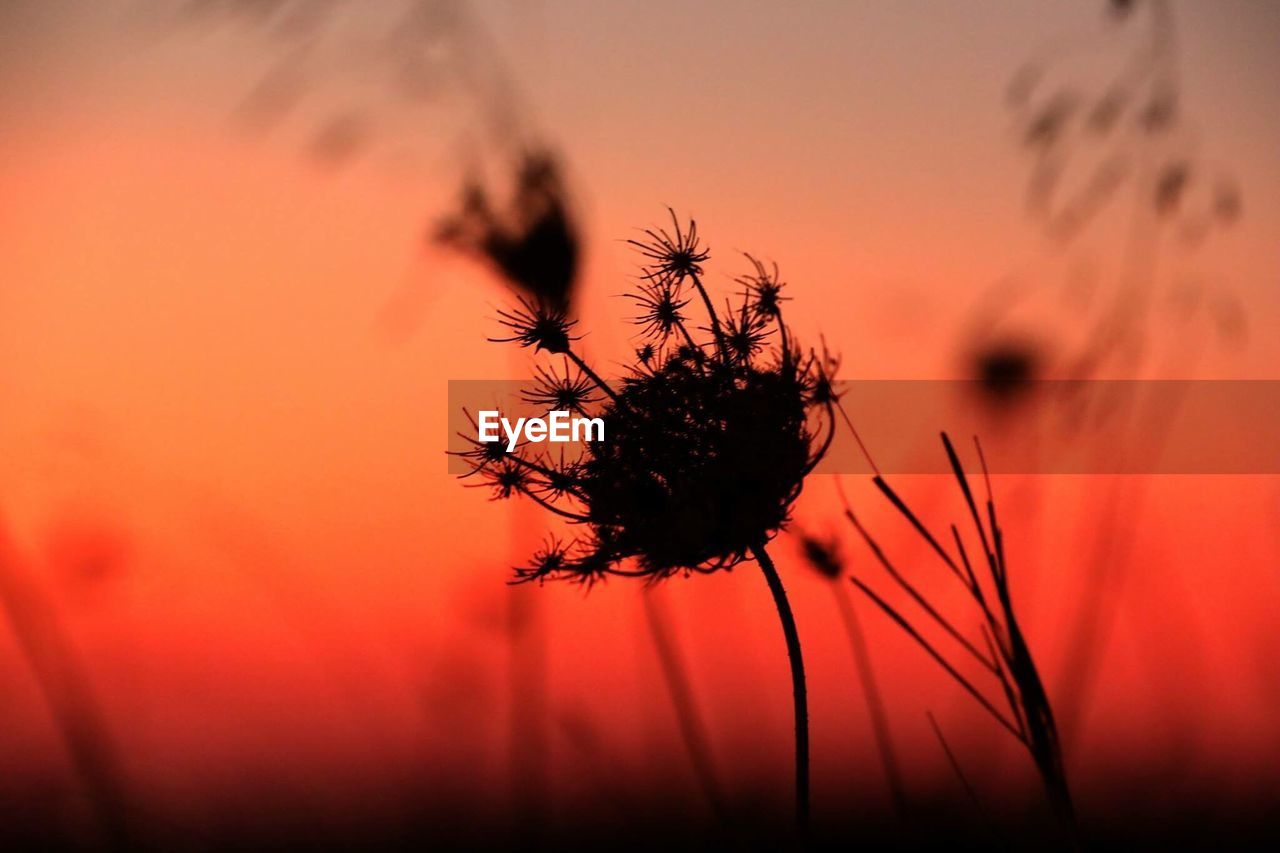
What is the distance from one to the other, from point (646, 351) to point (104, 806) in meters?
1.42

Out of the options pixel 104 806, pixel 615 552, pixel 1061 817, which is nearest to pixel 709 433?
pixel 615 552

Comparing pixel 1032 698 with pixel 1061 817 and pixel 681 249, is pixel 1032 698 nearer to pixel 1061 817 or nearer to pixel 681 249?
pixel 1061 817

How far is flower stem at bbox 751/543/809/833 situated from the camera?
224 cm

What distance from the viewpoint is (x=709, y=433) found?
2.36 metres

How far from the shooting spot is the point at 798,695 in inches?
88.6

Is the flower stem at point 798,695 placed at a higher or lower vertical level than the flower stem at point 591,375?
lower

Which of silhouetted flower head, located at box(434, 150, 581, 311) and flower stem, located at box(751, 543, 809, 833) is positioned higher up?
silhouetted flower head, located at box(434, 150, 581, 311)

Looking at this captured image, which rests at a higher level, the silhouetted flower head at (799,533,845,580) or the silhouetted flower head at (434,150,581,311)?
the silhouetted flower head at (434,150,581,311)

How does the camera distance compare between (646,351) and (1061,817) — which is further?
(646,351)

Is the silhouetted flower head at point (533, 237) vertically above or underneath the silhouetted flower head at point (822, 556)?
above

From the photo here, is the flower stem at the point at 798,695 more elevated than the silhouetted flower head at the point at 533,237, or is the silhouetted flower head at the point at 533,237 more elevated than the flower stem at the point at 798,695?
the silhouetted flower head at the point at 533,237

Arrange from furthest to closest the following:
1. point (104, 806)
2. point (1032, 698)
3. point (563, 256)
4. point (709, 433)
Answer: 1. point (104, 806)
2. point (709, 433)
3. point (563, 256)
4. point (1032, 698)

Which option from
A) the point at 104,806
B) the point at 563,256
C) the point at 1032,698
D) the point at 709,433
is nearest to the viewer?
the point at 1032,698

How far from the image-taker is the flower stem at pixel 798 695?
2242 mm
